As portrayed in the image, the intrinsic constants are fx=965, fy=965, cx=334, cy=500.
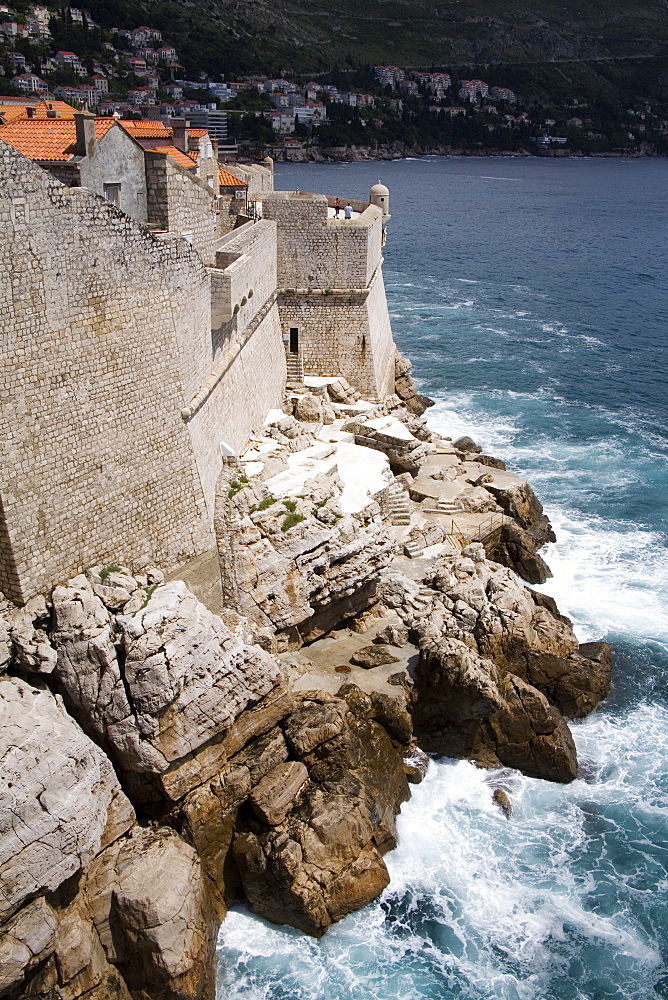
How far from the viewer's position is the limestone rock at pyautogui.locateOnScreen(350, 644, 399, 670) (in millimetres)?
18062

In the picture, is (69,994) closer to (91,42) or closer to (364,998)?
(364,998)

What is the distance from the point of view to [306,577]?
703 inches

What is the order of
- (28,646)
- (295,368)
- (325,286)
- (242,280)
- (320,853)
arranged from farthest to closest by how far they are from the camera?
1. (295,368)
2. (325,286)
3. (242,280)
4. (320,853)
5. (28,646)

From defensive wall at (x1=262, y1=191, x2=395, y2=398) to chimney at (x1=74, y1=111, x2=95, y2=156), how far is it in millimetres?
8676

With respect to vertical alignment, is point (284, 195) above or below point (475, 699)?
above

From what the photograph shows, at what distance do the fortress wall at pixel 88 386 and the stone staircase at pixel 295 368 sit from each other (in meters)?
10.4

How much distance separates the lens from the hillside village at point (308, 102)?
11775cm

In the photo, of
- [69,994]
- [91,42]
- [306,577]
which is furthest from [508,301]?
[91,42]

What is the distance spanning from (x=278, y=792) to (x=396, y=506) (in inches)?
389

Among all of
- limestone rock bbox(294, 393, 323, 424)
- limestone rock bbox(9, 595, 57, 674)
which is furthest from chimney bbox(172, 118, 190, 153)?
limestone rock bbox(9, 595, 57, 674)

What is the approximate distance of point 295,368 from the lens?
94.0 feet

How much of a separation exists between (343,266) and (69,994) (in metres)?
20.7

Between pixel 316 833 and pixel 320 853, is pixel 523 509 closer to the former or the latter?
pixel 316 833

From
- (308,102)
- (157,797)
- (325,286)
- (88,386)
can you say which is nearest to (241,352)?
(325,286)
